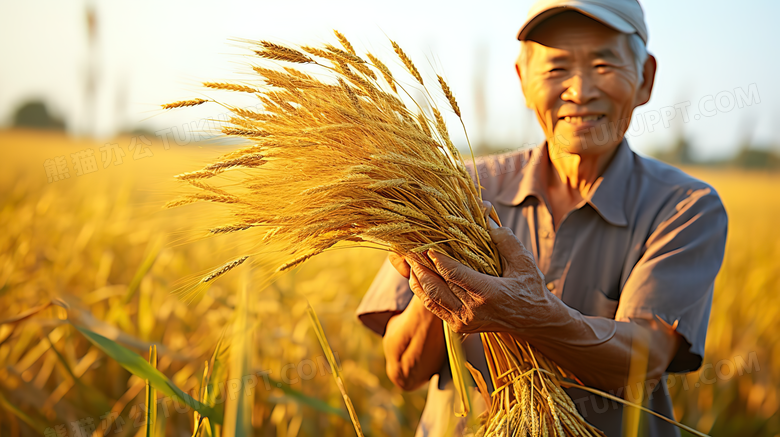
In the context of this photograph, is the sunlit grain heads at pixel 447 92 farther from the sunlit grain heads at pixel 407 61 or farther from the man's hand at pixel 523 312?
the man's hand at pixel 523 312

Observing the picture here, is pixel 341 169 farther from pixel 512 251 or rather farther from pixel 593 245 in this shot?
pixel 593 245

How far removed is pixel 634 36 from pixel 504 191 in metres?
0.54

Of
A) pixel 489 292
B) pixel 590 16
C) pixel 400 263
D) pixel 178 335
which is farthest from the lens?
pixel 178 335

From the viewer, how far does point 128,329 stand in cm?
239

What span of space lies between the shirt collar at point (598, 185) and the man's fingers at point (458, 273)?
601mm

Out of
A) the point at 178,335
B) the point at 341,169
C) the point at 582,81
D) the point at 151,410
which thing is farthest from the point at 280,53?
the point at 178,335

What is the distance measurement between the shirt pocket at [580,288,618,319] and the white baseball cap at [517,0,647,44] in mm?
672

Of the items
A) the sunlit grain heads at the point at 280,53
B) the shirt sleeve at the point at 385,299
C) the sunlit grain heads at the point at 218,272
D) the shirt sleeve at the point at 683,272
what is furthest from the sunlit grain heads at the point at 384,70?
the shirt sleeve at the point at 683,272

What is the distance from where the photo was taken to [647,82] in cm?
142

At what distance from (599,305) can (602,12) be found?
28.9 inches

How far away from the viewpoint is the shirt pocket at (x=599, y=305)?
4.29ft

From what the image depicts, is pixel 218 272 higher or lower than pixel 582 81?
lower

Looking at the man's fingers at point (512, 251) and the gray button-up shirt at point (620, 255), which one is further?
the gray button-up shirt at point (620, 255)

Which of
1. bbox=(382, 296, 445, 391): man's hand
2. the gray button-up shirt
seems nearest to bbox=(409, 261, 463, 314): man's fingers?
bbox=(382, 296, 445, 391): man's hand
